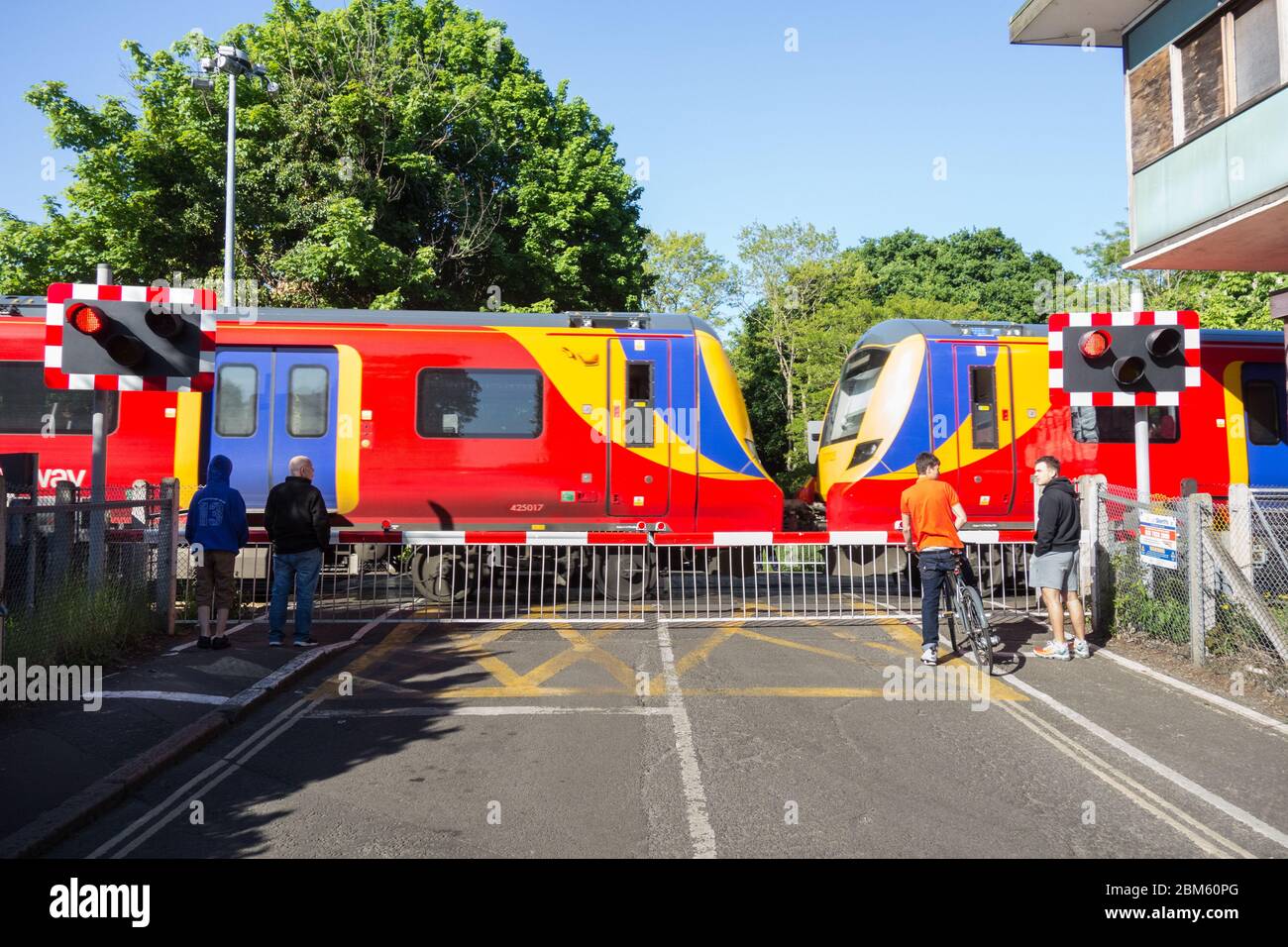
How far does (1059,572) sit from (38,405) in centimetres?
1190

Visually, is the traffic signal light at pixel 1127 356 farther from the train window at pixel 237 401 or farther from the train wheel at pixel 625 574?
the train window at pixel 237 401

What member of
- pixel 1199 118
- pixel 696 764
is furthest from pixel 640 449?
pixel 1199 118

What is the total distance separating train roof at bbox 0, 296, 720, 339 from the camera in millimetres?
11391

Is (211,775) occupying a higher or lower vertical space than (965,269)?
lower

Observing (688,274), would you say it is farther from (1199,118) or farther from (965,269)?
(1199,118)

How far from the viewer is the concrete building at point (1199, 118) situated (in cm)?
1112


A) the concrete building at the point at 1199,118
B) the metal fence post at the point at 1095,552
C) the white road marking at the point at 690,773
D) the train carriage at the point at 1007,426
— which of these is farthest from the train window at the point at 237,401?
the concrete building at the point at 1199,118

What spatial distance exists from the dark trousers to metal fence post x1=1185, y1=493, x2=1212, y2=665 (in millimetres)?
1877

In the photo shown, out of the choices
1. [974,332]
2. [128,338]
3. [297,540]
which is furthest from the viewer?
[974,332]

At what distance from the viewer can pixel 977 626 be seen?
8.15m

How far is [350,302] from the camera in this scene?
21922 millimetres

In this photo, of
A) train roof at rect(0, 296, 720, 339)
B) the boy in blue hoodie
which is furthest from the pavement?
train roof at rect(0, 296, 720, 339)

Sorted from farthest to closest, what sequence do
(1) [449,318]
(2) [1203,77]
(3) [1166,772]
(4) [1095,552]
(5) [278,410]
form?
1. (2) [1203,77]
2. (1) [449,318]
3. (5) [278,410]
4. (4) [1095,552]
5. (3) [1166,772]
